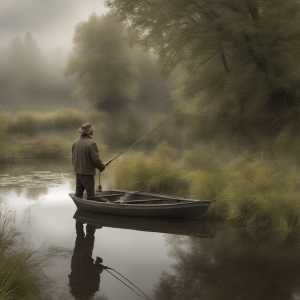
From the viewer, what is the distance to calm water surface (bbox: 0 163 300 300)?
513 cm

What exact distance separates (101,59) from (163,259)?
28367mm

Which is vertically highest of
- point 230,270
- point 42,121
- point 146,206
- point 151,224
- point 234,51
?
point 234,51

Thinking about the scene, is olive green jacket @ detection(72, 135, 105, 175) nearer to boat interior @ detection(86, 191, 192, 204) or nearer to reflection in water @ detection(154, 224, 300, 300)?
boat interior @ detection(86, 191, 192, 204)

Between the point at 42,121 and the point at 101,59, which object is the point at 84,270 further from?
the point at 101,59

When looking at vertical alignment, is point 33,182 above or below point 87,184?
below

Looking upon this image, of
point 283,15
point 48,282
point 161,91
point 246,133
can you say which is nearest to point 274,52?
point 283,15

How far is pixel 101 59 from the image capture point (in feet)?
109

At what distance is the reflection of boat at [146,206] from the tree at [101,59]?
24.5 meters

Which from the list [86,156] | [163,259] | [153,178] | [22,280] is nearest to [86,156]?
[86,156]

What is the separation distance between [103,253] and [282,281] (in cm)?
261

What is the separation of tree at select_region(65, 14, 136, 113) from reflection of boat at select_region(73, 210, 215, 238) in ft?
82.4

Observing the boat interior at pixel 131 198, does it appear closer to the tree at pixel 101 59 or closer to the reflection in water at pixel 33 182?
the reflection in water at pixel 33 182

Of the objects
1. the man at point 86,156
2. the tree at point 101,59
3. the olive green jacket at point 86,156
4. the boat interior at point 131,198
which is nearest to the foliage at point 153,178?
the boat interior at point 131,198

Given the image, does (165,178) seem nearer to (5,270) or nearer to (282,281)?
(282,281)
